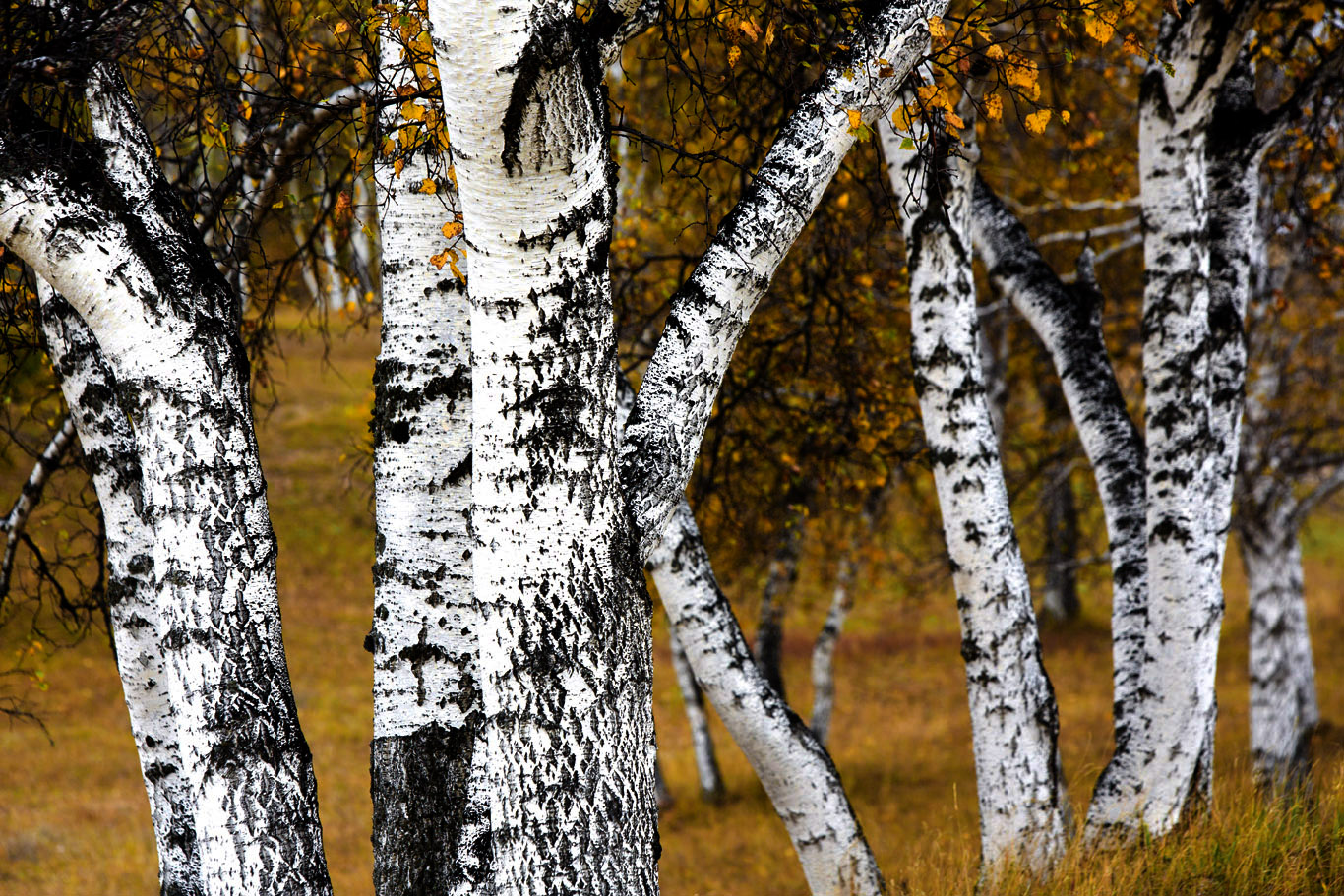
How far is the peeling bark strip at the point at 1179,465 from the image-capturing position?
4062 millimetres

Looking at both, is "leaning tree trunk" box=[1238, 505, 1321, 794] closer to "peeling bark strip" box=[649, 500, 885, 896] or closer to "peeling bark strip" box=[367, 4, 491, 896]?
"peeling bark strip" box=[649, 500, 885, 896]

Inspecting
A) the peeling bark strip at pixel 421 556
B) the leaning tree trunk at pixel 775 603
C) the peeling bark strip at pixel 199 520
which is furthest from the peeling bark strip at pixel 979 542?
the leaning tree trunk at pixel 775 603

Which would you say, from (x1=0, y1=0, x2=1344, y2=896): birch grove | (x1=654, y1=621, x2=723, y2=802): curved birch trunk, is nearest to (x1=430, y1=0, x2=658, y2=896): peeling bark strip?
(x1=0, y1=0, x2=1344, y2=896): birch grove

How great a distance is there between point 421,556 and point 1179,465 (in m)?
3.20

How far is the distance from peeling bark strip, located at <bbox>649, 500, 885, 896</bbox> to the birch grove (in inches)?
0.5

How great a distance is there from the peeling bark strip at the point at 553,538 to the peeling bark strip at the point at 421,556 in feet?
2.43

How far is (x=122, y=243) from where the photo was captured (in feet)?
8.12

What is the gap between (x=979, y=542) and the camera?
416 cm

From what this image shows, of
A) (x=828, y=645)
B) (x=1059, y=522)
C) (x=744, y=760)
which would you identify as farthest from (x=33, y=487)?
(x=1059, y=522)

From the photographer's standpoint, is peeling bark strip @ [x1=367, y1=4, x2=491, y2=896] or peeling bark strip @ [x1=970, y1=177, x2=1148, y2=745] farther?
peeling bark strip @ [x1=970, y1=177, x2=1148, y2=745]

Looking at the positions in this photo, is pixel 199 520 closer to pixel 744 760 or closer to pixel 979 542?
pixel 979 542

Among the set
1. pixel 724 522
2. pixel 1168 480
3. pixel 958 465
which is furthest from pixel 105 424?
pixel 724 522

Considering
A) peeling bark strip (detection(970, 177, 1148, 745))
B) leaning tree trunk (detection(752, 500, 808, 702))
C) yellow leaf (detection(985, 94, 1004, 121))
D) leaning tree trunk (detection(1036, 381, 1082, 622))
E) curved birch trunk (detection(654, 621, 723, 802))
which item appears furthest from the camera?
leaning tree trunk (detection(1036, 381, 1082, 622))

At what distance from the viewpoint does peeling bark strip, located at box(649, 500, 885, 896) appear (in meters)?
3.77
